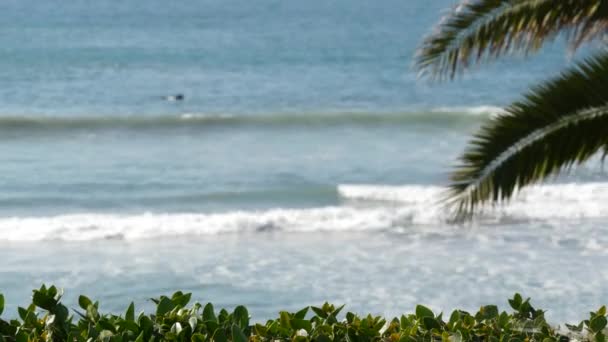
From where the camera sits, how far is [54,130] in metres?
23.7

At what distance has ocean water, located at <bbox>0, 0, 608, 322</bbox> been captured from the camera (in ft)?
37.5

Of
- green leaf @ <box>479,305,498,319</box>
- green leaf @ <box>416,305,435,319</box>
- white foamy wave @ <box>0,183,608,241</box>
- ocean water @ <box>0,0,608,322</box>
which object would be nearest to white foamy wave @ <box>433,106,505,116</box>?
ocean water @ <box>0,0,608,322</box>

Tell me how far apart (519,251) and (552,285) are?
152cm

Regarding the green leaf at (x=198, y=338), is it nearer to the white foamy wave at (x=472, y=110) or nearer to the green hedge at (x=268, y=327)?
the green hedge at (x=268, y=327)

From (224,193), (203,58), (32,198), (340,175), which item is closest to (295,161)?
(340,175)

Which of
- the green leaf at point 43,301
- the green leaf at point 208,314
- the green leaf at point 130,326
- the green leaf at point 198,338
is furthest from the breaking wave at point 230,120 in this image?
the green leaf at point 198,338

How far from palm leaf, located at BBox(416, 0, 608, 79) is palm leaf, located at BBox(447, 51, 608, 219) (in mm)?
470

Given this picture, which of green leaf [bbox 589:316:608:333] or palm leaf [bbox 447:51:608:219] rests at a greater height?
palm leaf [bbox 447:51:608:219]

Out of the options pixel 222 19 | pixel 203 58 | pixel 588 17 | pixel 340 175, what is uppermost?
pixel 222 19

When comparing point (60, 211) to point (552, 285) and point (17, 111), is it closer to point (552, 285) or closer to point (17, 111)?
point (552, 285)

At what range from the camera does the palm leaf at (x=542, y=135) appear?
20.2ft

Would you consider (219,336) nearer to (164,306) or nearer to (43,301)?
(164,306)

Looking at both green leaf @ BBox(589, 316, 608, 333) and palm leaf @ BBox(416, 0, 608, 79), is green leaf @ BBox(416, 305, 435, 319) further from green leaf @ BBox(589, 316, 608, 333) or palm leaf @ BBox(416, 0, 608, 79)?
palm leaf @ BBox(416, 0, 608, 79)

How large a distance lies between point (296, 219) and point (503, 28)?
8.55 m
